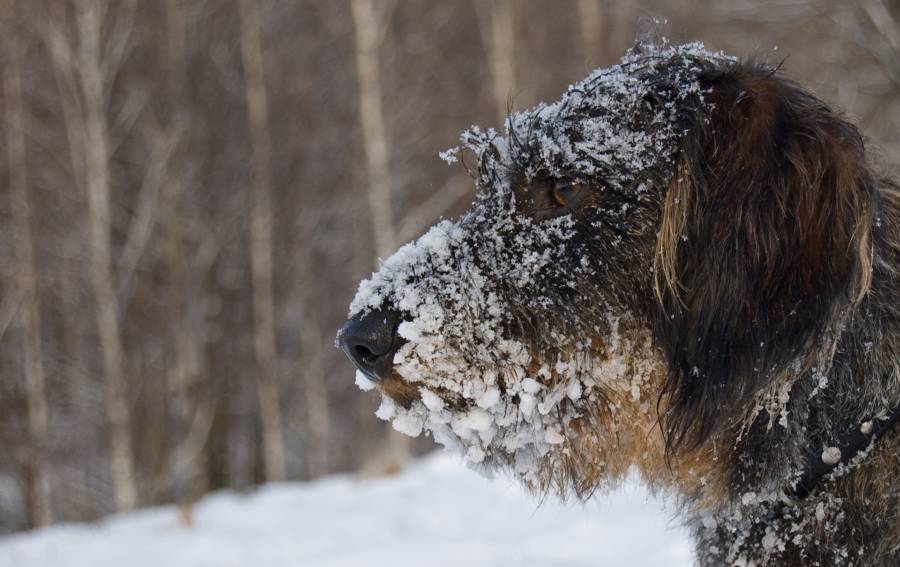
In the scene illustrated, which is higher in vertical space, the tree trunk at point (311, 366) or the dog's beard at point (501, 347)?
the tree trunk at point (311, 366)

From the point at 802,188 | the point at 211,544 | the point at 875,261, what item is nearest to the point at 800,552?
the point at 875,261

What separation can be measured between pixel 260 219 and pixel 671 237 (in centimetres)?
1231

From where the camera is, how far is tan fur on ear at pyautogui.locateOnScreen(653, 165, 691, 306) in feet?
7.26

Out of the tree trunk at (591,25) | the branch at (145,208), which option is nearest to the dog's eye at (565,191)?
the branch at (145,208)

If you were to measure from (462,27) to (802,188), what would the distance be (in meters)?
13.0

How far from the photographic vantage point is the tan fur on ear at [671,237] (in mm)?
2213

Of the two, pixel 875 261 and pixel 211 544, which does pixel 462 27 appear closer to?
pixel 211 544

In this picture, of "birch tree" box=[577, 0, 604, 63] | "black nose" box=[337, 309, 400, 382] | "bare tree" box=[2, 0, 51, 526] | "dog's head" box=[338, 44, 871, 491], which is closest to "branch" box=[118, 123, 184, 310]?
"bare tree" box=[2, 0, 51, 526]

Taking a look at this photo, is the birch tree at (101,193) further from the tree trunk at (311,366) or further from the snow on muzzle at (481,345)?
the snow on muzzle at (481,345)

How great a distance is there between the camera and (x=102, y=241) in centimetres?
1174

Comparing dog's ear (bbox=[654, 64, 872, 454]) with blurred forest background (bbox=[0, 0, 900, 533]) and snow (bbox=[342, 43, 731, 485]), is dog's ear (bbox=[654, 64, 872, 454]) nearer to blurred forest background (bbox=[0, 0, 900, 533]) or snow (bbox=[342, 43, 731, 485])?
snow (bbox=[342, 43, 731, 485])

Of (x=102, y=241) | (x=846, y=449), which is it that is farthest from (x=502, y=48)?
(x=846, y=449)

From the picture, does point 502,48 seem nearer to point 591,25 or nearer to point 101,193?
point 591,25

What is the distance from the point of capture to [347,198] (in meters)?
14.9
